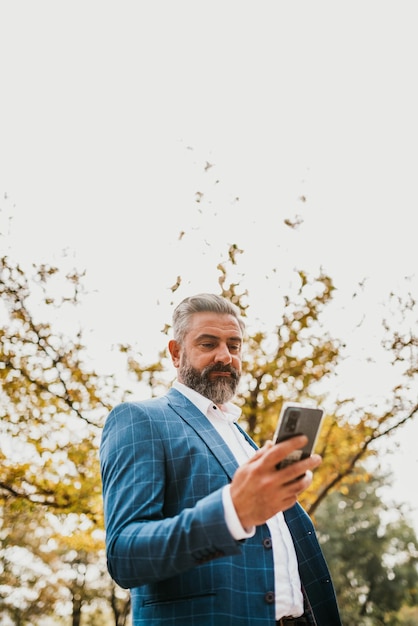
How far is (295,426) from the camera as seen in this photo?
65.4 inches

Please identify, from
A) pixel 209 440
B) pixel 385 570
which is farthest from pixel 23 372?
pixel 385 570

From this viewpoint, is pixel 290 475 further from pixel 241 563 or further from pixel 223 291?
pixel 223 291

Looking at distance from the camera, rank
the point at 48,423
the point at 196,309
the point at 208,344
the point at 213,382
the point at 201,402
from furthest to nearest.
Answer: the point at 48,423 → the point at 196,309 → the point at 208,344 → the point at 213,382 → the point at 201,402

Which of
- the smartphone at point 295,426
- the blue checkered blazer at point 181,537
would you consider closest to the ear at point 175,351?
the blue checkered blazer at point 181,537

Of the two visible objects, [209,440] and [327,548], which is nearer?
[209,440]

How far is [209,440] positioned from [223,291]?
447 centimetres

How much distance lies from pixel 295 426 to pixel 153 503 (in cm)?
66

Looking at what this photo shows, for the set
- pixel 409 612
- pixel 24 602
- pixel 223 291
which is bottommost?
pixel 409 612

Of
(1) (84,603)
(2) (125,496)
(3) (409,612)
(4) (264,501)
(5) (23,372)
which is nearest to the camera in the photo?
(4) (264,501)

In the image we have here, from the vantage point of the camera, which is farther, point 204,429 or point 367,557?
point 367,557

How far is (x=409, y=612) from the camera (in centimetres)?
3534

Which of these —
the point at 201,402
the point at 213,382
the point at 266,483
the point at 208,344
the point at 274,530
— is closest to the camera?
the point at 266,483

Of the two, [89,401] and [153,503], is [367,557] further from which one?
[153,503]

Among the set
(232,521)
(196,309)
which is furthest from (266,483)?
(196,309)
